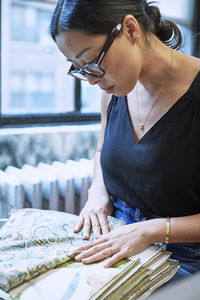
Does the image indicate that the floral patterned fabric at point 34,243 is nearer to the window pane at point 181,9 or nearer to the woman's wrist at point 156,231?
the woman's wrist at point 156,231

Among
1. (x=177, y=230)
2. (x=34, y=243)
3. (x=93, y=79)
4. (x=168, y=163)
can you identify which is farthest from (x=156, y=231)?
(x=93, y=79)

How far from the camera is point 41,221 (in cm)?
99

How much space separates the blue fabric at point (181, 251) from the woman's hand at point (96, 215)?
6 centimetres

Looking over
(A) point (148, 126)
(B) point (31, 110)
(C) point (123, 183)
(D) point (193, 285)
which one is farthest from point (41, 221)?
(B) point (31, 110)

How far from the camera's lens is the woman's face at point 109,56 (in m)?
0.84

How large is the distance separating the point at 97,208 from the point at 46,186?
0.61 m

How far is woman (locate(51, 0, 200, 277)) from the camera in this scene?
2.78ft

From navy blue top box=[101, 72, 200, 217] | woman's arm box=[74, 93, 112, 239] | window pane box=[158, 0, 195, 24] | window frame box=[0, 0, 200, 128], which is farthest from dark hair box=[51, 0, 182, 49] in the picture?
window pane box=[158, 0, 195, 24]

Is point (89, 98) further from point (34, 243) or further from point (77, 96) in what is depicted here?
point (34, 243)

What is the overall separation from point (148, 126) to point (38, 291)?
0.54 meters

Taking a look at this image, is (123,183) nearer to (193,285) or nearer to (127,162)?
(127,162)

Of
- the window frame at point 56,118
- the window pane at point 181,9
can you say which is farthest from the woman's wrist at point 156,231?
the window pane at point 181,9

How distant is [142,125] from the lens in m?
1.06

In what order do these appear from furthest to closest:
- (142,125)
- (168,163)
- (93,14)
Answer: (142,125), (168,163), (93,14)
